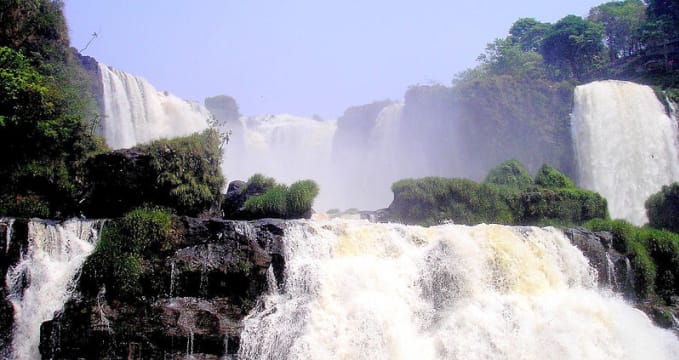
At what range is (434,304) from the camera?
45.4 ft

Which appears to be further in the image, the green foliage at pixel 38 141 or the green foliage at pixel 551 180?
the green foliage at pixel 551 180

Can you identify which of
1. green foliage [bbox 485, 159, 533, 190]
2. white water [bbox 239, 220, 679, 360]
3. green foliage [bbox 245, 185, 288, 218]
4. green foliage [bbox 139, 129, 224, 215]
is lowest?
white water [bbox 239, 220, 679, 360]

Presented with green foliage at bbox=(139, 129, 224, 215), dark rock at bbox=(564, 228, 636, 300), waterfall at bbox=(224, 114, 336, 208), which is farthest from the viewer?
waterfall at bbox=(224, 114, 336, 208)

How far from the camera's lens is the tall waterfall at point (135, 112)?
2731 cm

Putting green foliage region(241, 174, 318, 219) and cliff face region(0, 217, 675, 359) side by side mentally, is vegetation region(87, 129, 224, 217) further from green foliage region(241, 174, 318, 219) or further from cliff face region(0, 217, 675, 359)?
cliff face region(0, 217, 675, 359)

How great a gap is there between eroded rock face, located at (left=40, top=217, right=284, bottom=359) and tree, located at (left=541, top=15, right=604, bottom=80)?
133 feet

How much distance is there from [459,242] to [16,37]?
16433mm

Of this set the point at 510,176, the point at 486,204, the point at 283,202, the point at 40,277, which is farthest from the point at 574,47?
the point at 40,277

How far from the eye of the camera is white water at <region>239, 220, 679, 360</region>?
1234 cm

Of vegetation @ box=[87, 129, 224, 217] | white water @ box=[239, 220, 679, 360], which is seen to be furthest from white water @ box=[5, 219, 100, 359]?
white water @ box=[239, 220, 679, 360]

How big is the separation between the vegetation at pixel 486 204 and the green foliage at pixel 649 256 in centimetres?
346

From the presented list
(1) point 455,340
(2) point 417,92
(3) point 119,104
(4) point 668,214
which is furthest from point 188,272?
(2) point 417,92

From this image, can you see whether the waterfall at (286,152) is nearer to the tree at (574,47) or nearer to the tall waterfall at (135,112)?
the tall waterfall at (135,112)

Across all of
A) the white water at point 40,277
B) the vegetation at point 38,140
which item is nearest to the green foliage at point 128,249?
the white water at point 40,277
